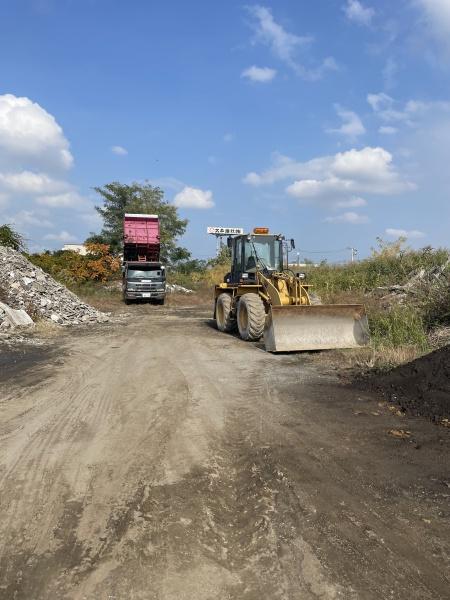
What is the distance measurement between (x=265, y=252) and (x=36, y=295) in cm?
866

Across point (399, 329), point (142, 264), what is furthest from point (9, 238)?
point (399, 329)

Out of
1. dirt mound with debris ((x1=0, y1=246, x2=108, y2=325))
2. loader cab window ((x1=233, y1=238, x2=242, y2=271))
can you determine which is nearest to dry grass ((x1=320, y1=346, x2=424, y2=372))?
loader cab window ((x1=233, y1=238, x2=242, y2=271))

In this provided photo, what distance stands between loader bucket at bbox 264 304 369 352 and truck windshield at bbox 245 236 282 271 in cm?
262

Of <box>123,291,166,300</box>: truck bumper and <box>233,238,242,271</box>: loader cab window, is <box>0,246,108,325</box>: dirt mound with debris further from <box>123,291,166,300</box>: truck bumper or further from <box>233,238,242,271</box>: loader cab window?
<box>233,238,242,271</box>: loader cab window

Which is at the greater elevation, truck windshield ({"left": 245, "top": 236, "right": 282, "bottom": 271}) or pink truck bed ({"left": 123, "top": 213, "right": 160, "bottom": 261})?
pink truck bed ({"left": 123, "top": 213, "right": 160, "bottom": 261})

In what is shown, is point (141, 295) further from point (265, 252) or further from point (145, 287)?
point (265, 252)

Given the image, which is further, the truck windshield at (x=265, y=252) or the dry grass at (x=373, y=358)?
the truck windshield at (x=265, y=252)

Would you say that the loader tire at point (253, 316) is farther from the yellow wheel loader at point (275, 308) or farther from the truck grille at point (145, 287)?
the truck grille at point (145, 287)

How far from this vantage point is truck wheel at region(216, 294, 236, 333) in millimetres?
13617

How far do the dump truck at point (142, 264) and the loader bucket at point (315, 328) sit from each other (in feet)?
47.6

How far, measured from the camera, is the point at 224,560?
2.91m

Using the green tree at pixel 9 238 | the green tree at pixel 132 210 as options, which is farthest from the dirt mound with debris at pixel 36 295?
the green tree at pixel 132 210

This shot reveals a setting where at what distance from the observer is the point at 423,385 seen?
658 centimetres

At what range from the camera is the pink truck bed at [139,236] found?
27922 mm
